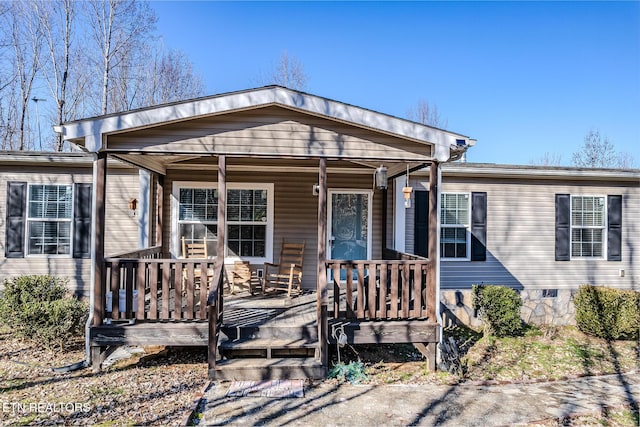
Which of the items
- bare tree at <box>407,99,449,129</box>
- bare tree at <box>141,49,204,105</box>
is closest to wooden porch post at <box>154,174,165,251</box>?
bare tree at <box>141,49,204,105</box>

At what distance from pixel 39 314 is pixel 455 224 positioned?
22.7ft

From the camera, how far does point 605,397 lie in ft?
13.6

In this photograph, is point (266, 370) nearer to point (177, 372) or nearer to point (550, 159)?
point (177, 372)

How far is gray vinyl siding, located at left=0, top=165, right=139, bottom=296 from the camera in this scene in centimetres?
707

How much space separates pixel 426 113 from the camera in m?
23.1

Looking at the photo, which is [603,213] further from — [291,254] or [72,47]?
[72,47]

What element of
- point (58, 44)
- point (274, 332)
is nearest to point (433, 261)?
point (274, 332)

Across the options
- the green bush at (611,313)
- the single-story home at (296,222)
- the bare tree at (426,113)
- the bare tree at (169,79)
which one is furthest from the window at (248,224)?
the bare tree at (426,113)

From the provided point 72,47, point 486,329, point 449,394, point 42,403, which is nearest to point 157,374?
point 42,403

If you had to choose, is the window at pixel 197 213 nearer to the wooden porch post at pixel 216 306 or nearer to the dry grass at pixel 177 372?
the dry grass at pixel 177 372

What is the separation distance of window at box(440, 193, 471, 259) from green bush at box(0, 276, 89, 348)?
6.22 meters

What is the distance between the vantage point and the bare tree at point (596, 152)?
2106cm

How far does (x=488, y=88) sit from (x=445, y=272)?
40.1 ft

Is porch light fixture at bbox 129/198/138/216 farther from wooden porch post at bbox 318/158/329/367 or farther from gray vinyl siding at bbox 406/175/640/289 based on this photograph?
gray vinyl siding at bbox 406/175/640/289
